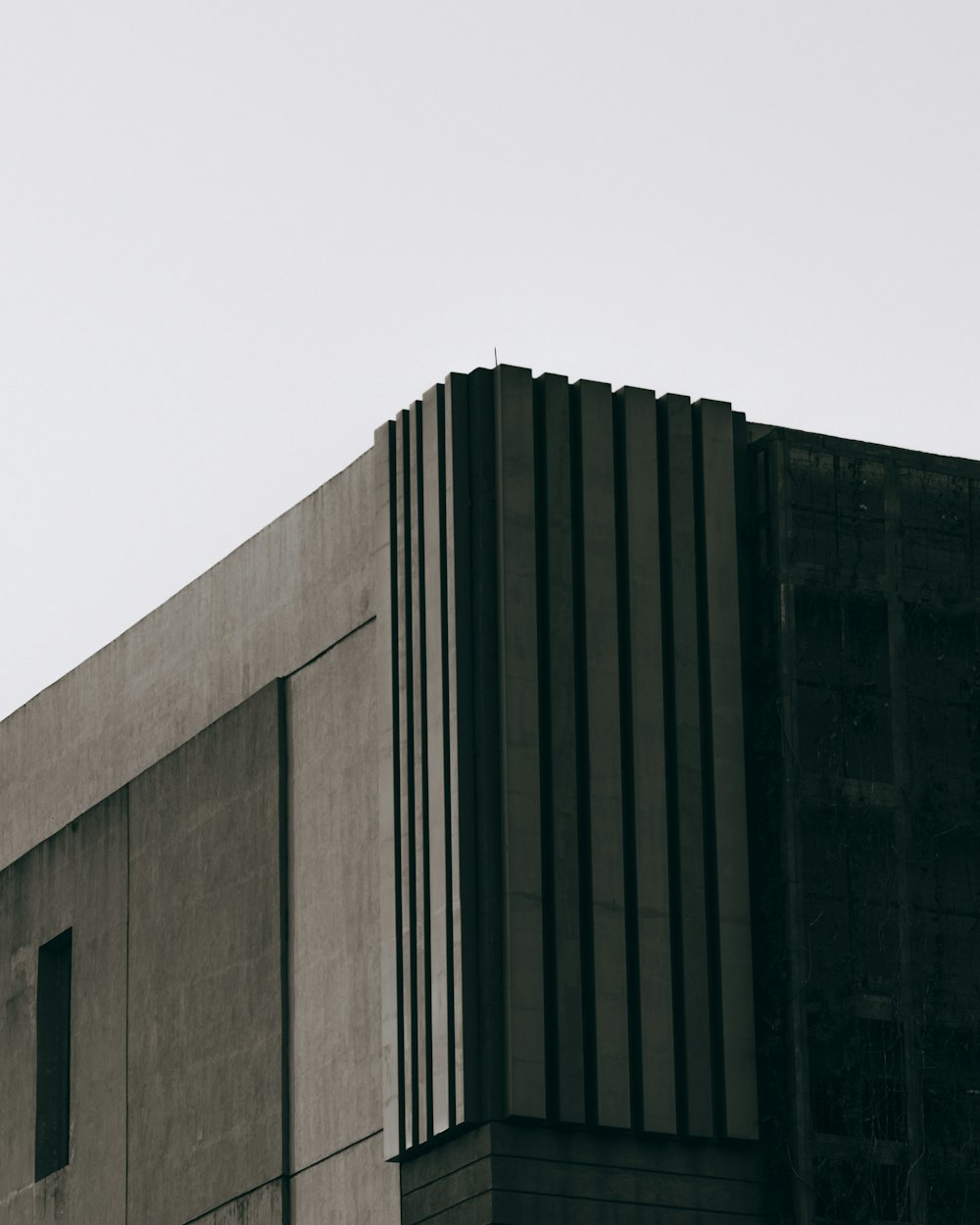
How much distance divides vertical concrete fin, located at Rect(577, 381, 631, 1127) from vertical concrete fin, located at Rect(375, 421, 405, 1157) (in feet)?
10.0

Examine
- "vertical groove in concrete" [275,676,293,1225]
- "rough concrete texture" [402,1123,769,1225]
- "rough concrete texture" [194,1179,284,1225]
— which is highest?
"vertical groove in concrete" [275,676,293,1225]

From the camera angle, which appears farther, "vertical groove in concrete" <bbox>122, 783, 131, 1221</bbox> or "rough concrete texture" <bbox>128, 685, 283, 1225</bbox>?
"vertical groove in concrete" <bbox>122, 783, 131, 1221</bbox>

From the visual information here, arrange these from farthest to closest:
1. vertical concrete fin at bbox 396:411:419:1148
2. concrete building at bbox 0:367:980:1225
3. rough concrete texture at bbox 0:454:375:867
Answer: rough concrete texture at bbox 0:454:375:867
vertical concrete fin at bbox 396:411:419:1148
concrete building at bbox 0:367:980:1225

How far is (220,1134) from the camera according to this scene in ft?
156

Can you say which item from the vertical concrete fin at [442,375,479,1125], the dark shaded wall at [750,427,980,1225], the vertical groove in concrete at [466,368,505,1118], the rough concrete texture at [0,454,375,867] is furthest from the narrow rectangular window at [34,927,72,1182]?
the dark shaded wall at [750,427,980,1225]

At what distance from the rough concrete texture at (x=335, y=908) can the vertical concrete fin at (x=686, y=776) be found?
474 cm

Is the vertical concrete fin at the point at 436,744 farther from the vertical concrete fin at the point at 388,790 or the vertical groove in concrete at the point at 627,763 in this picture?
the vertical groove in concrete at the point at 627,763

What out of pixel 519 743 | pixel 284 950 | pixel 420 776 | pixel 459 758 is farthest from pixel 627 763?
pixel 284 950

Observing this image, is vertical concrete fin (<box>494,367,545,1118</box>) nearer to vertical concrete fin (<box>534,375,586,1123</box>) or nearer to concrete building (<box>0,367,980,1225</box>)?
concrete building (<box>0,367,980,1225</box>)

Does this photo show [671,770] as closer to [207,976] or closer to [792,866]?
[792,866]

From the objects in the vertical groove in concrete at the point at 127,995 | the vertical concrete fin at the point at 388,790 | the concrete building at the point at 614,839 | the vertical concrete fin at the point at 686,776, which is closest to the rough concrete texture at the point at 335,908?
the concrete building at the point at 614,839

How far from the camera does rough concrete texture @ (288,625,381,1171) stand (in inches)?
1729

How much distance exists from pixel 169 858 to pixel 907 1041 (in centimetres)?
1417

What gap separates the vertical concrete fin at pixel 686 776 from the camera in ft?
134
